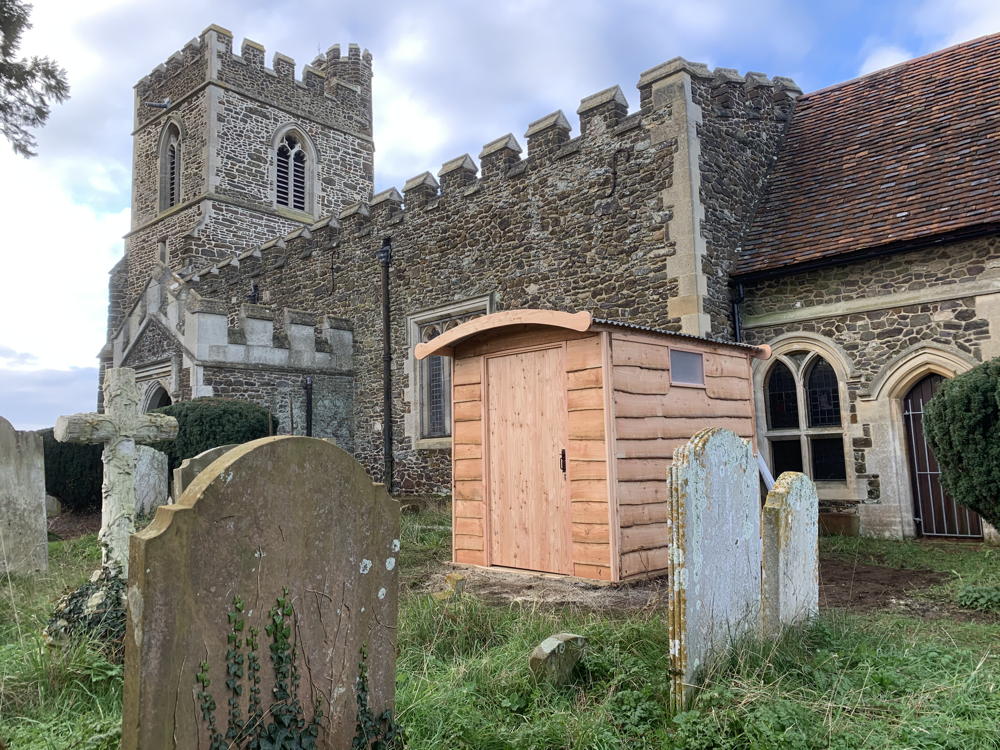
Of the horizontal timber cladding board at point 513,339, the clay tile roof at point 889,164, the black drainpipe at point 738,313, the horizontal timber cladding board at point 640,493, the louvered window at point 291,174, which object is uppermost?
the louvered window at point 291,174

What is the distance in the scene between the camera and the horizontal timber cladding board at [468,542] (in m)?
8.01

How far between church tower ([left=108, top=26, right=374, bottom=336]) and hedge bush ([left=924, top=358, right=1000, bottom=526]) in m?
19.1

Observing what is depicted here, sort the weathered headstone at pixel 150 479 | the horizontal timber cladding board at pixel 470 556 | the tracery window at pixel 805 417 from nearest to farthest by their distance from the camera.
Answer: the horizontal timber cladding board at pixel 470 556 → the tracery window at pixel 805 417 → the weathered headstone at pixel 150 479

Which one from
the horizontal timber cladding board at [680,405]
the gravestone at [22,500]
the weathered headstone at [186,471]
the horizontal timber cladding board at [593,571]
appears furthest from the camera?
the gravestone at [22,500]

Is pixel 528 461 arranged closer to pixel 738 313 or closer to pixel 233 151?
pixel 738 313

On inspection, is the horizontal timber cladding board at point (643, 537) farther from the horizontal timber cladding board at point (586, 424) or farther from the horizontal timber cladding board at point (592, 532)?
the horizontal timber cladding board at point (586, 424)

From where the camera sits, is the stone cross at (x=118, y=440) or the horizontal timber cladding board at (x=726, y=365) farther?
the horizontal timber cladding board at (x=726, y=365)

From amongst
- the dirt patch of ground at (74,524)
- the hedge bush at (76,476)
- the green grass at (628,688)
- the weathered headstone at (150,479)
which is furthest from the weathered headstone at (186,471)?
the hedge bush at (76,476)

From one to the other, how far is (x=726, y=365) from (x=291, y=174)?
1970 centimetres

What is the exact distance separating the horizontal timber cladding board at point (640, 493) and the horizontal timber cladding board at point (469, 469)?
177cm

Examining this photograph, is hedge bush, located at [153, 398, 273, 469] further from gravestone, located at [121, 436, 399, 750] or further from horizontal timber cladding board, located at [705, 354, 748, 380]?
gravestone, located at [121, 436, 399, 750]

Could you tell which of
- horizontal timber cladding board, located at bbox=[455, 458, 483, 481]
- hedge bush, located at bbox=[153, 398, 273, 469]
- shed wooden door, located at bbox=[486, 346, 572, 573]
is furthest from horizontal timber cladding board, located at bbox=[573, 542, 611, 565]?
hedge bush, located at bbox=[153, 398, 273, 469]

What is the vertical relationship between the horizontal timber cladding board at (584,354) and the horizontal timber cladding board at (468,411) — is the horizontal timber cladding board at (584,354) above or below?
above

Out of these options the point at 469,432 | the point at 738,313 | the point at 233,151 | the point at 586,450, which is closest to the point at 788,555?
the point at 586,450
